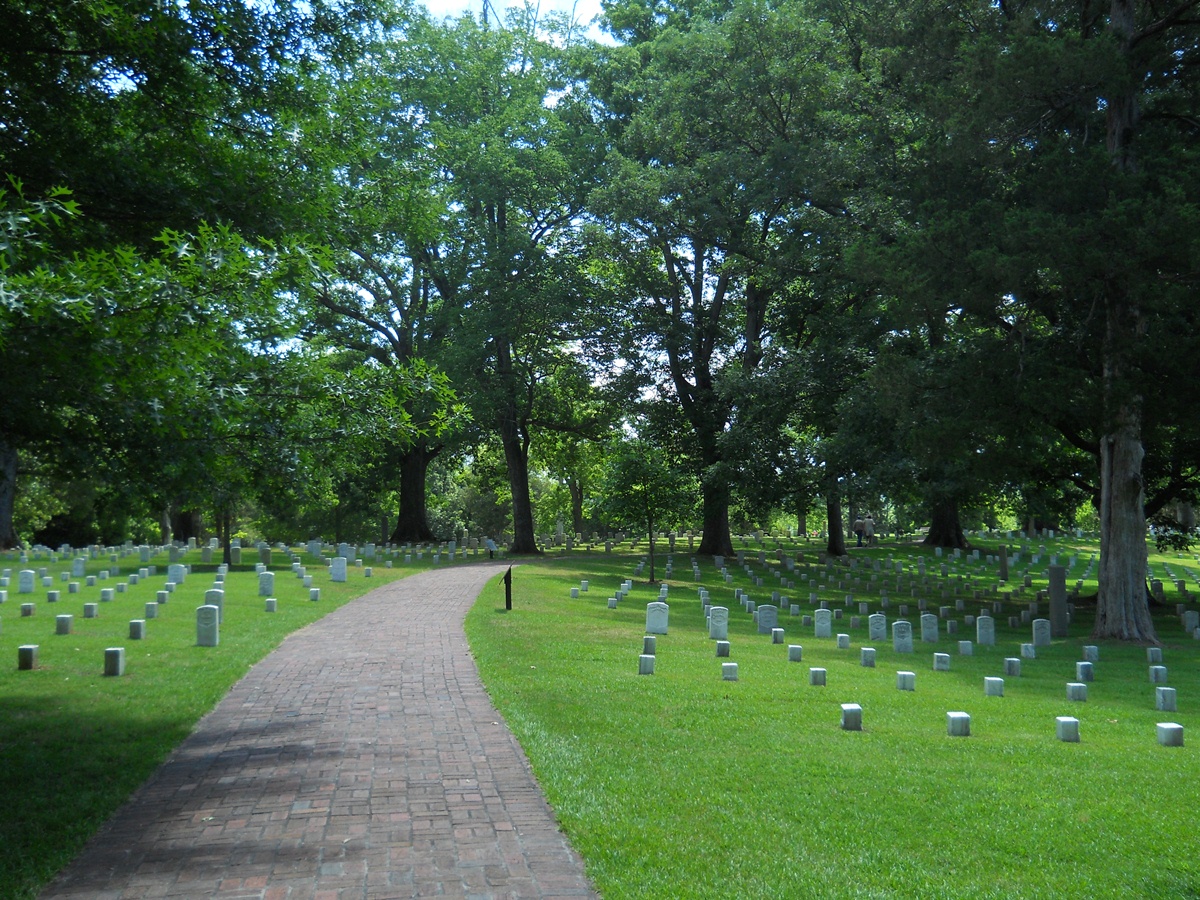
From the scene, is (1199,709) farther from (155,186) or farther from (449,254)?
(449,254)

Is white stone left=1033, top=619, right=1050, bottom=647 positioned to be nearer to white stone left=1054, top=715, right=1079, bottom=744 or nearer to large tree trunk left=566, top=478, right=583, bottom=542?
white stone left=1054, top=715, right=1079, bottom=744

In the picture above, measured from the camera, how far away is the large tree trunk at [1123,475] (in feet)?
59.5

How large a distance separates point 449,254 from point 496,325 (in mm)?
5366

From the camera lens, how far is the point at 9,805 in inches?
268

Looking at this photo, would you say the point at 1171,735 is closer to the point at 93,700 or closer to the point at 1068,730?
the point at 1068,730

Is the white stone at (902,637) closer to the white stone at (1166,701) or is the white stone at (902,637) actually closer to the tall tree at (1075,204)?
the tall tree at (1075,204)

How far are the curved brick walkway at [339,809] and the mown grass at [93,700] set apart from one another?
0.22 meters

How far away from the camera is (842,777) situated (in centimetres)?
754

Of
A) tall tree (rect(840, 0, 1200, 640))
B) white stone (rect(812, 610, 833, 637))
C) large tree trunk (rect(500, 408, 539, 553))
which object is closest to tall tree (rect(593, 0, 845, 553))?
tall tree (rect(840, 0, 1200, 640))

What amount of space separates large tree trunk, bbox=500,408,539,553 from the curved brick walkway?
27.8 meters

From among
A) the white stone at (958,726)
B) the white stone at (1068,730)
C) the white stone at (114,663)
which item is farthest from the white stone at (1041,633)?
the white stone at (114,663)

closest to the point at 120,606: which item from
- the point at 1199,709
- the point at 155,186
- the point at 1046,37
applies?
the point at 155,186

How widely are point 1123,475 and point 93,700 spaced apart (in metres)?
17.7

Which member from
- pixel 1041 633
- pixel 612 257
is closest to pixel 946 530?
pixel 612 257
